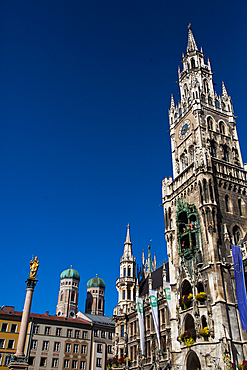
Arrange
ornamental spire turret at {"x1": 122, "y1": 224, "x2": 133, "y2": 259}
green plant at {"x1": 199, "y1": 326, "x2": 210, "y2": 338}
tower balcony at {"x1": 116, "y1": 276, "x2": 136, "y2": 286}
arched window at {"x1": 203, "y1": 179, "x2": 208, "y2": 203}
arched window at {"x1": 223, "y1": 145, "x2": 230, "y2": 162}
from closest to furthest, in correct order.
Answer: green plant at {"x1": 199, "y1": 326, "x2": 210, "y2": 338}
arched window at {"x1": 203, "y1": 179, "x2": 208, "y2": 203}
arched window at {"x1": 223, "y1": 145, "x2": 230, "y2": 162}
tower balcony at {"x1": 116, "y1": 276, "x2": 136, "y2": 286}
ornamental spire turret at {"x1": 122, "y1": 224, "x2": 133, "y2": 259}

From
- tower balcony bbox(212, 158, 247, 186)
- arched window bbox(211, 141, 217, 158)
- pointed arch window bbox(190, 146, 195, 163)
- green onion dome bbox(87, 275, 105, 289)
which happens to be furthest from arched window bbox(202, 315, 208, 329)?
green onion dome bbox(87, 275, 105, 289)

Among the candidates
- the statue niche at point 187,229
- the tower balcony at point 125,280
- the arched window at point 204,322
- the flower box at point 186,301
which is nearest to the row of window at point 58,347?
the tower balcony at point 125,280

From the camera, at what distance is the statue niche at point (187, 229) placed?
4574cm

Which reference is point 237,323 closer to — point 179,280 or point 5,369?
point 179,280

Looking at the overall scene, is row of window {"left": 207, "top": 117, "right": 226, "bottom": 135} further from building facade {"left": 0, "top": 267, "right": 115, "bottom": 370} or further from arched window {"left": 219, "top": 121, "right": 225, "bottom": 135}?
building facade {"left": 0, "top": 267, "right": 115, "bottom": 370}

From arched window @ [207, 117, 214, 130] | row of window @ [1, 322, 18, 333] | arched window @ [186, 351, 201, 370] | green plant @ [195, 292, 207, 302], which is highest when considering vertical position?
arched window @ [207, 117, 214, 130]

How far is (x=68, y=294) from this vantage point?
154000 millimetres

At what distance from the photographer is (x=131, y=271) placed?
220 ft

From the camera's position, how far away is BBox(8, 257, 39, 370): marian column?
34781 millimetres

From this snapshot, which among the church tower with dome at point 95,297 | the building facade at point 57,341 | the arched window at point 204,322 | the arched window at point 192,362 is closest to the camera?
the arched window at point 204,322

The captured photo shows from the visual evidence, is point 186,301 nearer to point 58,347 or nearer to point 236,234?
point 236,234

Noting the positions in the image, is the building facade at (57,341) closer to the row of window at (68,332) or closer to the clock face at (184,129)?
the row of window at (68,332)

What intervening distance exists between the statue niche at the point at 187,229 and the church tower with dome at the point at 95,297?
121 meters

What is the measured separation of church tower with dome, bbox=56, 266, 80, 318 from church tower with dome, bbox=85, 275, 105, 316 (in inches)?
369
